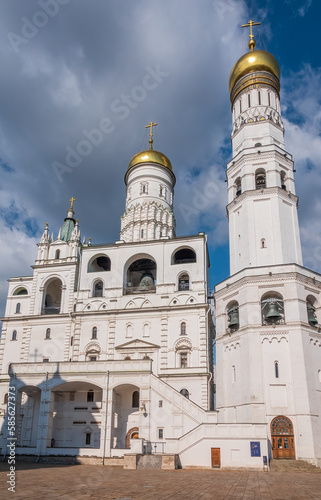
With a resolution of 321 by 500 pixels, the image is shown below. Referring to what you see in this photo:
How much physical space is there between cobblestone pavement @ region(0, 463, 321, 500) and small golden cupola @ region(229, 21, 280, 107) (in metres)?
32.6

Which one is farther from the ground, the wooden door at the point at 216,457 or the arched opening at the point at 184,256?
the arched opening at the point at 184,256

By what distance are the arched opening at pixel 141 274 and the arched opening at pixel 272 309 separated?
39.5 feet

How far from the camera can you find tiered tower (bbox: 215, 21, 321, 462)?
2784cm

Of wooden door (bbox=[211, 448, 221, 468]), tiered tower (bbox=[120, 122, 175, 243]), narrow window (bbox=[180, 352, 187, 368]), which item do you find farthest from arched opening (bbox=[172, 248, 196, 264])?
wooden door (bbox=[211, 448, 221, 468])

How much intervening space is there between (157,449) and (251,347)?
910 centimetres

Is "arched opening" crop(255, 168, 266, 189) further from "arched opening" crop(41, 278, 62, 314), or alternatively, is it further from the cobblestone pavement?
the cobblestone pavement

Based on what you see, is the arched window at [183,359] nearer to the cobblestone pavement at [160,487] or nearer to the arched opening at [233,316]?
the arched opening at [233,316]

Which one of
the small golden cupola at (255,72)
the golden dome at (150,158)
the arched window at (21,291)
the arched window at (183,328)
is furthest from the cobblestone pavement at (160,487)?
the golden dome at (150,158)

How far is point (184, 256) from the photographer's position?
4334 cm

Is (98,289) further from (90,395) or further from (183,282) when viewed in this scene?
(90,395)

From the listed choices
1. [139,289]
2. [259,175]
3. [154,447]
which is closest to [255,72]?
[259,175]

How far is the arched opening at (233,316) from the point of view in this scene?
32.3 meters

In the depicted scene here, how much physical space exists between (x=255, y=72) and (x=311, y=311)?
74.7 ft

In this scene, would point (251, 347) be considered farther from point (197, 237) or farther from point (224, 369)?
point (197, 237)
